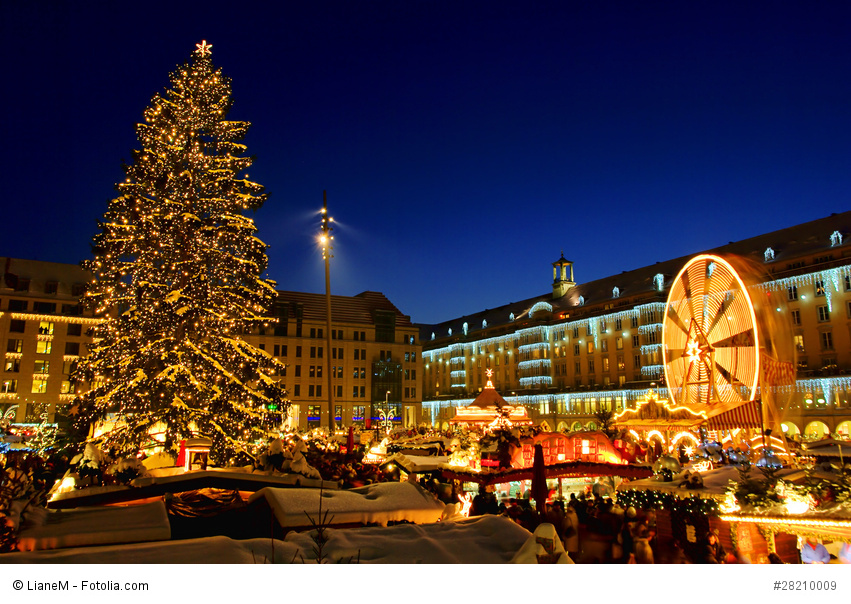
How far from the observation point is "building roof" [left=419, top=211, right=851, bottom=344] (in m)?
50.4

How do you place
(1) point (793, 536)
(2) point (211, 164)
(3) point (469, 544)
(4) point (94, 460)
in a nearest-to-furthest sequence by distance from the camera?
(3) point (469, 544)
(1) point (793, 536)
(4) point (94, 460)
(2) point (211, 164)

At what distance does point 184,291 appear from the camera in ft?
52.4

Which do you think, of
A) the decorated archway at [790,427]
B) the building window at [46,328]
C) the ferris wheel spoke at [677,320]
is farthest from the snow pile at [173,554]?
the building window at [46,328]

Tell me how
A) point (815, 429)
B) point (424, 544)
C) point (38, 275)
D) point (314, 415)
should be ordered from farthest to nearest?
1. point (314, 415)
2. point (38, 275)
3. point (815, 429)
4. point (424, 544)

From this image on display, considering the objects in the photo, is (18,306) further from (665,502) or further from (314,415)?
(665,502)

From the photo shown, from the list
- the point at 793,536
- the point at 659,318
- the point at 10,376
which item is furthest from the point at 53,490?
the point at 659,318

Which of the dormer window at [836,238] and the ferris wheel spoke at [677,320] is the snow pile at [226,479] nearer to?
the ferris wheel spoke at [677,320]

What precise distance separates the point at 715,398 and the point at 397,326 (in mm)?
53025

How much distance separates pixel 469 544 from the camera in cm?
576

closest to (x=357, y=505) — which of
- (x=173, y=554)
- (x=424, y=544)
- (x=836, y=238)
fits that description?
(x=424, y=544)

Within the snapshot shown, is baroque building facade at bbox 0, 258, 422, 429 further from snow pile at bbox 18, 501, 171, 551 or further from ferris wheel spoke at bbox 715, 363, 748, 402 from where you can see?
snow pile at bbox 18, 501, 171, 551

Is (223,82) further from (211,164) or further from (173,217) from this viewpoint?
(173,217)

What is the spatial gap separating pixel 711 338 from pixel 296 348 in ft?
173

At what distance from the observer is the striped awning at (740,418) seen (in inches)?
871
